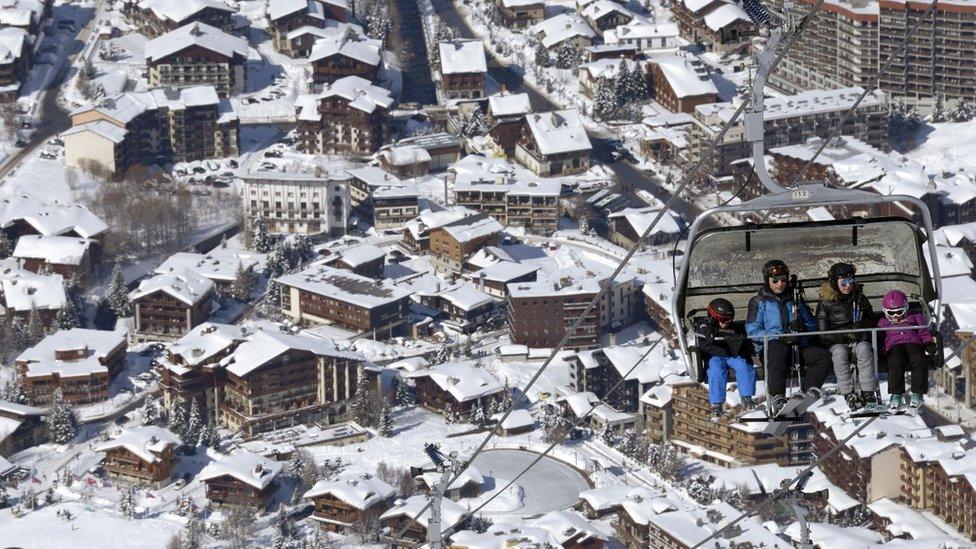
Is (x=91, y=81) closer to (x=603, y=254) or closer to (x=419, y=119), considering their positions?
(x=419, y=119)

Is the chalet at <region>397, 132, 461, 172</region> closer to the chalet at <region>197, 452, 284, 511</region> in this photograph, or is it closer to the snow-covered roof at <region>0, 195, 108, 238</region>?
the snow-covered roof at <region>0, 195, 108, 238</region>

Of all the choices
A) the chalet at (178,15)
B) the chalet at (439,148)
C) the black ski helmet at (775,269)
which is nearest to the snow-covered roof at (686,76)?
the chalet at (439,148)

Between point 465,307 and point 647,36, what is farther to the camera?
point 647,36

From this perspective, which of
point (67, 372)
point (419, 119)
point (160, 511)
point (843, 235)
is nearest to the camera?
point (843, 235)

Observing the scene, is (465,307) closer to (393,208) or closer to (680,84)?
(393,208)

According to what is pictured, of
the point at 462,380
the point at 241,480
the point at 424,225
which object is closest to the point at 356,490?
the point at 241,480

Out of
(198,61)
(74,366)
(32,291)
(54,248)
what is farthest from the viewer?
(198,61)

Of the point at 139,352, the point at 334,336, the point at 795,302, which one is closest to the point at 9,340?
the point at 139,352
